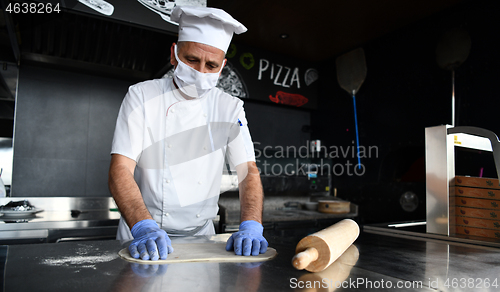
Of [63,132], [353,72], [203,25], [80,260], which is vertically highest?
[353,72]

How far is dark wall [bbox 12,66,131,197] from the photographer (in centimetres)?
269

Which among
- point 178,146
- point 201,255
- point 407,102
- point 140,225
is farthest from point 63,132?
point 407,102

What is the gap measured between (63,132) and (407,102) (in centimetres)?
321

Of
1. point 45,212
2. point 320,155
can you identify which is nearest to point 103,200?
point 45,212

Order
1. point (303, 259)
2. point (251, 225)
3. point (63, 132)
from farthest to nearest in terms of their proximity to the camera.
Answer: point (63, 132) → point (251, 225) → point (303, 259)

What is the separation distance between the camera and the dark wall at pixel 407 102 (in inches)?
102

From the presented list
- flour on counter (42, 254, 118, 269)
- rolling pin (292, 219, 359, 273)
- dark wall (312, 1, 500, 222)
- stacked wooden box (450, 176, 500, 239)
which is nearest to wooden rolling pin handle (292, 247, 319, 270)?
rolling pin (292, 219, 359, 273)

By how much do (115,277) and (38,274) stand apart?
17cm

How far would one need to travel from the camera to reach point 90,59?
2.71 meters

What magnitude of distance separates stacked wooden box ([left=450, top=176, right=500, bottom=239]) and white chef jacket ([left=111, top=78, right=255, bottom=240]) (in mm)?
892

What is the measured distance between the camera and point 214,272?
29.3 inches

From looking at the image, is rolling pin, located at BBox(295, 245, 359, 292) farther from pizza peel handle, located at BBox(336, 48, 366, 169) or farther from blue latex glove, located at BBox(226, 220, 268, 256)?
pizza peel handle, located at BBox(336, 48, 366, 169)

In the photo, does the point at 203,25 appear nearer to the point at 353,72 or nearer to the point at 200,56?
the point at 200,56

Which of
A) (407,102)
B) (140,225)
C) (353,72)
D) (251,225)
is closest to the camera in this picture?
(140,225)
